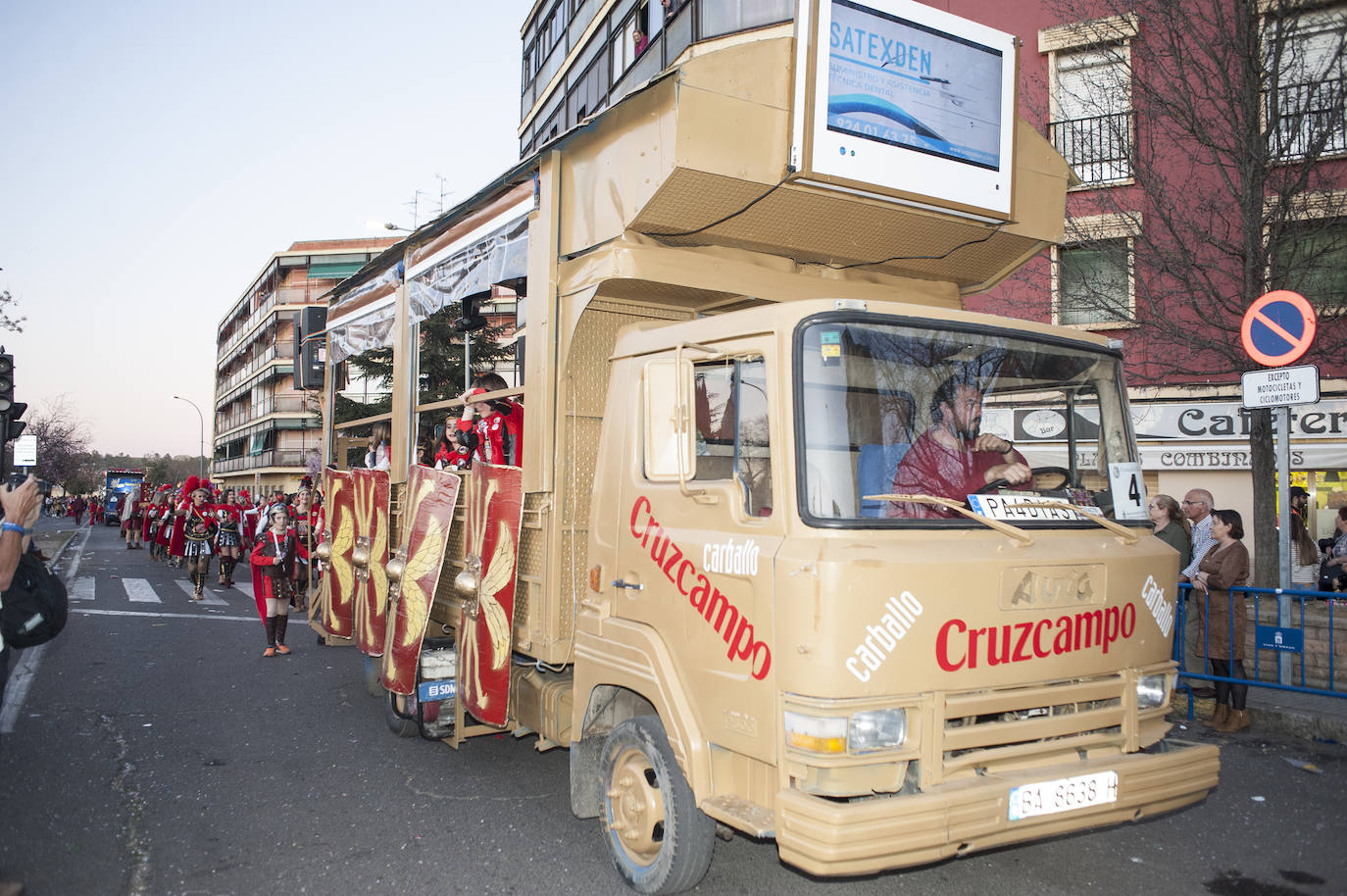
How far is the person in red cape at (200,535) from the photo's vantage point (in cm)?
1628

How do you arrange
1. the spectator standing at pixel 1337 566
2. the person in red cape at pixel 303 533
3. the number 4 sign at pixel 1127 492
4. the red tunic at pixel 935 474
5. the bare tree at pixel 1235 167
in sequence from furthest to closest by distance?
the spectator standing at pixel 1337 566
the person in red cape at pixel 303 533
the bare tree at pixel 1235 167
the number 4 sign at pixel 1127 492
the red tunic at pixel 935 474

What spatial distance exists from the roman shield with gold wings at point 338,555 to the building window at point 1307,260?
856 centimetres

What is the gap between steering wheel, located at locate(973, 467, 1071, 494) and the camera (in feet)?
12.1

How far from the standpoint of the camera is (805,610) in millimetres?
3145

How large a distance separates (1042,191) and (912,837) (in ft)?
11.3

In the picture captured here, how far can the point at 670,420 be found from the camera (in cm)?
367

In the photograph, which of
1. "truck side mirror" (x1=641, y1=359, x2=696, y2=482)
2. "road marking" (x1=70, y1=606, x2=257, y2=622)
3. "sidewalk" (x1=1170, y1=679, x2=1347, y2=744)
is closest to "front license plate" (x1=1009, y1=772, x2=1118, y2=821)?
"truck side mirror" (x1=641, y1=359, x2=696, y2=482)

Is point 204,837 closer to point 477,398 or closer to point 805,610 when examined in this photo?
point 477,398

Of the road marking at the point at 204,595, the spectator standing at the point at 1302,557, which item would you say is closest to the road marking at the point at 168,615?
the road marking at the point at 204,595

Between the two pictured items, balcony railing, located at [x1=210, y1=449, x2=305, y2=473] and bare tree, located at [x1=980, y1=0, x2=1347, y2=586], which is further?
balcony railing, located at [x1=210, y1=449, x2=305, y2=473]

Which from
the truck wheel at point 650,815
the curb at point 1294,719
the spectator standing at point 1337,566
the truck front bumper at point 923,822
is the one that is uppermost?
the spectator standing at point 1337,566

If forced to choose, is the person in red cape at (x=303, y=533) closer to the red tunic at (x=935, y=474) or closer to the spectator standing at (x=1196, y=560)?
the red tunic at (x=935, y=474)

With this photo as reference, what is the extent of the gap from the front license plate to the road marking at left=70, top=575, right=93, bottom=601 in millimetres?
16098

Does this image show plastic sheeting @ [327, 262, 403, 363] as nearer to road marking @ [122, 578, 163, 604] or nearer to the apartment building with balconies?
road marking @ [122, 578, 163, 604]
